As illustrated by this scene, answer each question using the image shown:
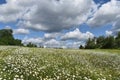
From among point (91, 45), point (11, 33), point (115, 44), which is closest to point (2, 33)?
point (11, 33)

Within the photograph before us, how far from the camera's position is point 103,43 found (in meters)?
137

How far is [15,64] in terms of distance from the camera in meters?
18.1

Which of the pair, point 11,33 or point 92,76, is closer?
point 92,76

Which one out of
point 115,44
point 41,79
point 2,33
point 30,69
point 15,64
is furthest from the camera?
point 2,33

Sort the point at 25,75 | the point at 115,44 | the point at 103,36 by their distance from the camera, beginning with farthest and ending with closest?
the point at 103,36 → the point at 115,44 → the point at 25,75

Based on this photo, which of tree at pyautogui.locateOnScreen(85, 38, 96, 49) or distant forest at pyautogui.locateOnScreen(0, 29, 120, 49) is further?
tree at pyautogui.locateOnScreen(85, 38, 96, 49)

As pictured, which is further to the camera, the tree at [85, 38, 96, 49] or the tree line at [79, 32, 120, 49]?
the tree at [85, 38, 96, 49]

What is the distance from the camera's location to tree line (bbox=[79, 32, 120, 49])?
12545cm

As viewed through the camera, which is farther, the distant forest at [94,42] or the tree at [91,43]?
the tree at [91,43]

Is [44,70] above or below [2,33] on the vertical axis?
below

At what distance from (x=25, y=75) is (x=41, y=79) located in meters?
1.36

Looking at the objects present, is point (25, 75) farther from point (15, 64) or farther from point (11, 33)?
point (11, 33)

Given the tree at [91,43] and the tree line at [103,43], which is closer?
the tree line at [103,43]

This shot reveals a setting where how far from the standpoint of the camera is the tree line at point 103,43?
125 meters
